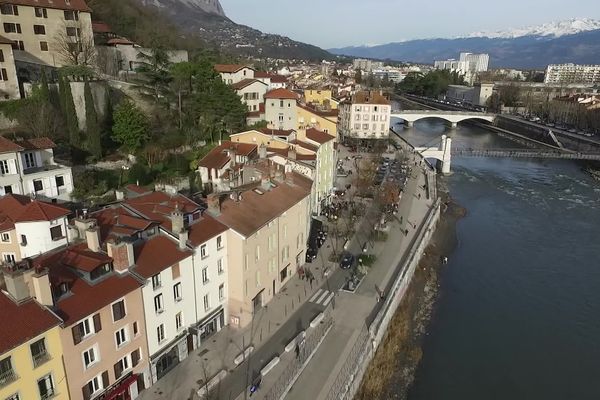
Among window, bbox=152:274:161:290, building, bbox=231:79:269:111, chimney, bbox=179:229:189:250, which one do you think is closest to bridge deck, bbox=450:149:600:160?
building, bbox=231:79:269:111

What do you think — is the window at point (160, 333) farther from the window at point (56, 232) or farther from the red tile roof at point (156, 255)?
the window at point (56, 232)

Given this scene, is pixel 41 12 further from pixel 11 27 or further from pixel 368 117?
pixel 368 117

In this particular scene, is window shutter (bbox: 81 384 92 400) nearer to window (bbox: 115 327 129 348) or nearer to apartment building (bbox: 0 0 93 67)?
window (bbox: 115 327 129 348)

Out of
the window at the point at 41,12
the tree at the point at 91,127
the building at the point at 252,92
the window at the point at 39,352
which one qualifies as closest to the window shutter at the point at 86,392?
the window at the point at 39,352

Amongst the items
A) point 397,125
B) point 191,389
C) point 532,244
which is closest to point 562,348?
point 532,244

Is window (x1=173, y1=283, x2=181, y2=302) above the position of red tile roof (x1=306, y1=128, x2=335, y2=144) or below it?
below

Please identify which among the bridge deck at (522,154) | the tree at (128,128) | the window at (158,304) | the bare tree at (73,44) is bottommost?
the bridge deck at (522,154)

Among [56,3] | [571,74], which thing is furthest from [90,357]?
[571,74]
